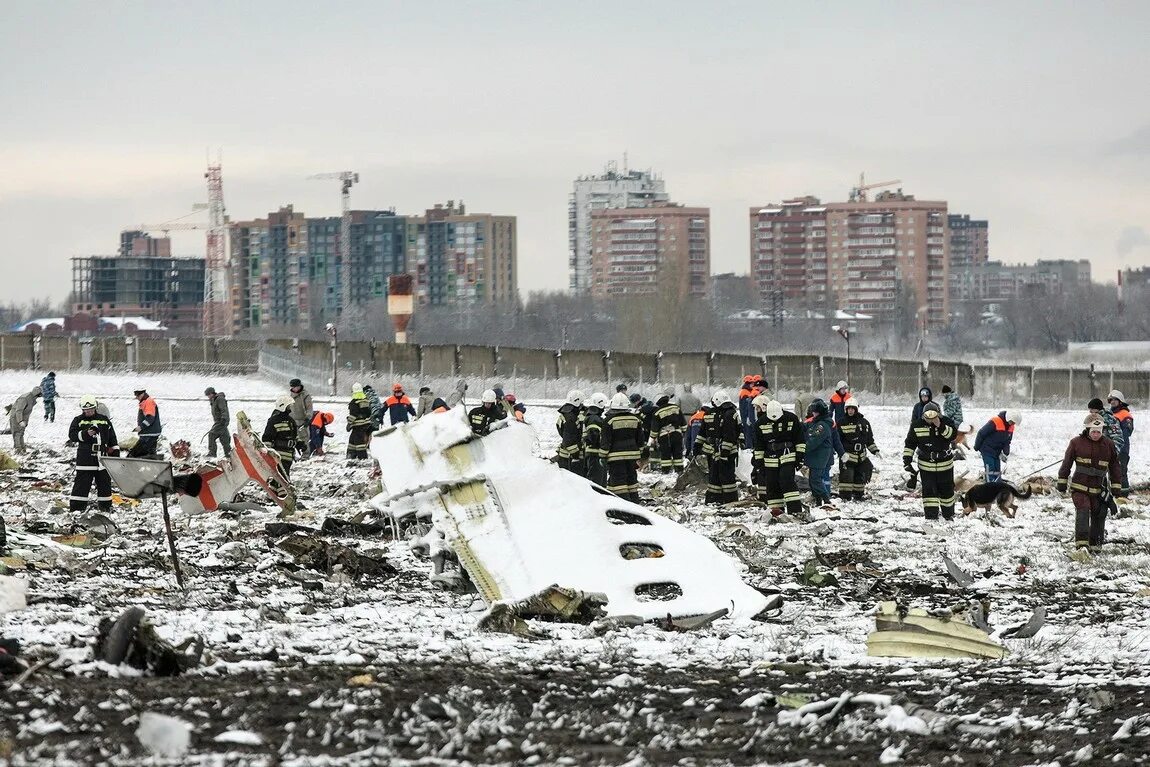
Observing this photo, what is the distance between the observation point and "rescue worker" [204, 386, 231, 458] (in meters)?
26.6

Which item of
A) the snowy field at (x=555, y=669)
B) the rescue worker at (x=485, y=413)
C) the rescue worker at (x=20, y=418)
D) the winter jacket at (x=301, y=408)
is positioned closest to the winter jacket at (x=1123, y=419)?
the snowy field at (x=555, y=669)

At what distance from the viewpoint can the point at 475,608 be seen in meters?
11.8

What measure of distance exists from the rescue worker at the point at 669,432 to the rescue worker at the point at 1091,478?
24.6ft

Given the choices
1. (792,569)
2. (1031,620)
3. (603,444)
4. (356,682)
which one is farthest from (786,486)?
(356,682)

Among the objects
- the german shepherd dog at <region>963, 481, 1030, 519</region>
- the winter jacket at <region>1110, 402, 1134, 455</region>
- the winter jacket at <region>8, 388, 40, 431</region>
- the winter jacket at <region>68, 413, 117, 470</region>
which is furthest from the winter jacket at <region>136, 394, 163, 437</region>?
the winter jacket at <region>1110, 402, 1134, 455</region>

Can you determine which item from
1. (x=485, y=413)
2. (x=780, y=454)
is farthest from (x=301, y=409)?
(x=780, y=454)

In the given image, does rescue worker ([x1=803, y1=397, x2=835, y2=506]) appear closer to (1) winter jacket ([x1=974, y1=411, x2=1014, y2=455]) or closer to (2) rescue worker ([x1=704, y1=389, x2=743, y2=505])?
(2) rescue worker ([x1=704, y1=389, x2=743, y2=505])

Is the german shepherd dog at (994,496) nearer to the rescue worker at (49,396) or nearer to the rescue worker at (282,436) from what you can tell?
the rescue worker at (282,436)

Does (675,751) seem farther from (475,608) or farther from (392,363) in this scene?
(392,363)

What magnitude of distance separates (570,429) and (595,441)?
3.01 ft

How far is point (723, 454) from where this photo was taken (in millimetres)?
19672

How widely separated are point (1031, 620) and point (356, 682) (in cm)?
536

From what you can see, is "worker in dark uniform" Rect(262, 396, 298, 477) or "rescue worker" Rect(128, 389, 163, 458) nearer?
"worker in dark uniform" Rect(262, 396, 298, 477)

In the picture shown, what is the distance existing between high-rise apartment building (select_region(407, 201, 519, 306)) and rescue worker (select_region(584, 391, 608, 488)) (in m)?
166
